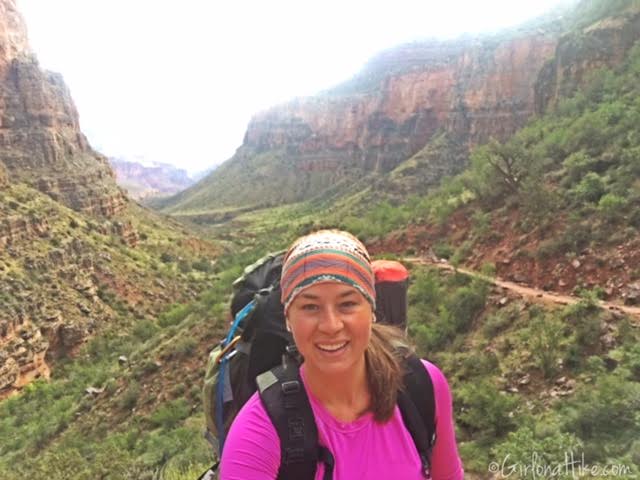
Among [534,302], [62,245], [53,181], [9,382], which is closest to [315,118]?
[53,181]

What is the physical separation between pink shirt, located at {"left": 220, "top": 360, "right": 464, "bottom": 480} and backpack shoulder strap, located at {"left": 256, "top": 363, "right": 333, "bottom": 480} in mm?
28

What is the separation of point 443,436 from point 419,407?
0.20 meters

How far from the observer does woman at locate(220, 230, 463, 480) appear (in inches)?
73.0

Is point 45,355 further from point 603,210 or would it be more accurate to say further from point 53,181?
point 603,210

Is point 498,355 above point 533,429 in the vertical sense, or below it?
below

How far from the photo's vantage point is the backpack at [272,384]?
178cm

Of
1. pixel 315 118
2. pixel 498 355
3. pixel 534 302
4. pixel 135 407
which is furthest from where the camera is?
pixel 315 118

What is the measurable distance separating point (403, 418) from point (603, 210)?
1191 centimetres

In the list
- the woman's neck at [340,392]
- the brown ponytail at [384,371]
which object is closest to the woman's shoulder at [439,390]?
the brown ponytail at [384,371]

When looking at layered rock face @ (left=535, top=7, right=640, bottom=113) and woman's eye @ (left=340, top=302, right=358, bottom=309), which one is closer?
woman's eye @ (left=340, top=302, right=358, bottom=309)

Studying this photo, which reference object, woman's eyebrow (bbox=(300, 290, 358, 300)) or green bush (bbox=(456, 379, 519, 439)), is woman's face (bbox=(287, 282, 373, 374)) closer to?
woman's eyebrow (bbox=(300, 290, 358, 300))

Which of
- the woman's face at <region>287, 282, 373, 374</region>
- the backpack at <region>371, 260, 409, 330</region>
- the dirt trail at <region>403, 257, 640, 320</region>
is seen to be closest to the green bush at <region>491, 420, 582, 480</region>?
the backpack at <region>371, 260, 409, 330</region>

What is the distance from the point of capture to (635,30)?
2723 cm

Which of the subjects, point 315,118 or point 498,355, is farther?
point 315,118
